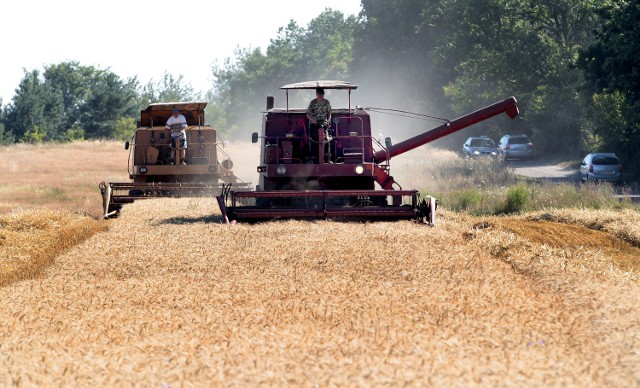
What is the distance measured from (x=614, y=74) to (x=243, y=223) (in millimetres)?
24816

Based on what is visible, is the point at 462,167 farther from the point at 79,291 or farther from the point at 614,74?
the point at 79,291

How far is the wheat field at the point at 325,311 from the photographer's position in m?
7.00

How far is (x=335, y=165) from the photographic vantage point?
18.1 metres

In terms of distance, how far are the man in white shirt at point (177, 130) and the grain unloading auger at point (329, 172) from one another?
5011 millimetres

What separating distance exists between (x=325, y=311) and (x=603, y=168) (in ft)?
108

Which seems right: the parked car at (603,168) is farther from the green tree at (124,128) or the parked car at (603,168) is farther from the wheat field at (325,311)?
the green tree at (124,128)

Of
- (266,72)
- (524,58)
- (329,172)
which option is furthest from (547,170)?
(266,72)

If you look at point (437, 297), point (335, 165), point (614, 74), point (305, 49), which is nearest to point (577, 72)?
point (614, 74)

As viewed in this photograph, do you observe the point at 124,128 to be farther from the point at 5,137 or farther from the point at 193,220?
the point at 193,220

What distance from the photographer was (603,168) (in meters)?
40.1

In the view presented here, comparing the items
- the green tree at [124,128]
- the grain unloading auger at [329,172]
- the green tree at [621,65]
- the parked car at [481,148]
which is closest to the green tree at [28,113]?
the green tree at [124,128]

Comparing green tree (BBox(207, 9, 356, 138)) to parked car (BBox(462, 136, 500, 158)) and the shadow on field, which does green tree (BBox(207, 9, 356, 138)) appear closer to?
parked car (BBox(462, 136, 500, 158))

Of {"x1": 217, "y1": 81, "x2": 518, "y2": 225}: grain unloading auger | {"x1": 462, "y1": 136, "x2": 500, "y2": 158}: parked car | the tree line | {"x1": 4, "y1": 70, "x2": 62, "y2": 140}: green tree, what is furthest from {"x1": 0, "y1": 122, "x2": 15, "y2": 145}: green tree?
{"x1": 217, "y1": 81, "x2": 518, "y2": 225}: grain unloading auger

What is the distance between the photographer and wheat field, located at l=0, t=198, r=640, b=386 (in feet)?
23.0
